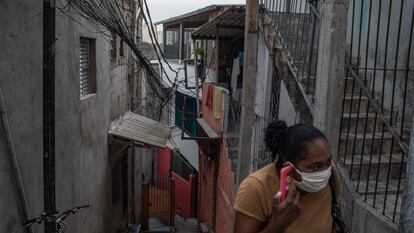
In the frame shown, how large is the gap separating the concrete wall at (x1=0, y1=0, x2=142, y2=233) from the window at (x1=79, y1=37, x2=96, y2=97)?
6.1 inches

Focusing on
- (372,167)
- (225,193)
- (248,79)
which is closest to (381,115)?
(372,167)

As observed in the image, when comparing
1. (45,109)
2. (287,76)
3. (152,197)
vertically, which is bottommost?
(152,197)

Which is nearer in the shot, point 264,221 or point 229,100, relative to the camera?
point 264,221

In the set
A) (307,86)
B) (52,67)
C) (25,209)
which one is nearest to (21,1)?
(52,67)

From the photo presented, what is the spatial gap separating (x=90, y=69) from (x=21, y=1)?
4522 millimetres

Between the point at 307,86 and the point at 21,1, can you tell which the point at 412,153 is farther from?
the point at 21,1

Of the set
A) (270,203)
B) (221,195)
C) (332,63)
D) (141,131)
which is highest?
(332,63)

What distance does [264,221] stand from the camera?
2.26 meters

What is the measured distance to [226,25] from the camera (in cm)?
1229

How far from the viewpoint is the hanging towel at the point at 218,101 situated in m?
10.6

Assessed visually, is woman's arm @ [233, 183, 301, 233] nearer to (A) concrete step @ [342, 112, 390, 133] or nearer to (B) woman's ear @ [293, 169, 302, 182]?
(B) woman's ear @ [293, 169, 302, 182]

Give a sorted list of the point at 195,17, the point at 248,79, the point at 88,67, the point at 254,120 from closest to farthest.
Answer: the point at 248,79, the point at 254,120, the point at 88,67, the point at 195,17

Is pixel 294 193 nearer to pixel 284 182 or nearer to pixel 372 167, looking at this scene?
pixel 284 182

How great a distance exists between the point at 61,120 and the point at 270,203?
14.2 feet
